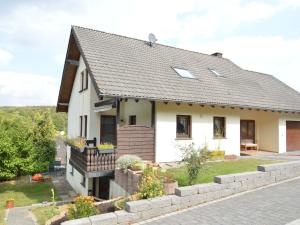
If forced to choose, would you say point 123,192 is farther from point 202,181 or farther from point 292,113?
point 292,113

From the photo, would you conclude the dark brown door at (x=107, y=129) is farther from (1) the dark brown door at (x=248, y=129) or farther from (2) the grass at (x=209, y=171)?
(1) the dark brown door at (x=248, y=129)

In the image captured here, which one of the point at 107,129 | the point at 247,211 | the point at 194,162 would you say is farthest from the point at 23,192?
the point at 247,211

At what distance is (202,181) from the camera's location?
9.80m

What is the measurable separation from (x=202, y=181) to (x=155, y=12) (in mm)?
6832

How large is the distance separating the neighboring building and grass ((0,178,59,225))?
1.77 meters

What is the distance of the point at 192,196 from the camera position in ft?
26.3

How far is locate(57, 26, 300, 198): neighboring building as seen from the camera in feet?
40.9

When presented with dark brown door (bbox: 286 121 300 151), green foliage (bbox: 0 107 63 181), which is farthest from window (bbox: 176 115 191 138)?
green foliage (bbox: 0 107 63 181)

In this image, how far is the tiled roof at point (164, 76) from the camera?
12859mm

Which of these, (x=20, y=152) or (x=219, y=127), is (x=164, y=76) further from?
(x=20, y=152)

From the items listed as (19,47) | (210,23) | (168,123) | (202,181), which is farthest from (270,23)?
(19,47)

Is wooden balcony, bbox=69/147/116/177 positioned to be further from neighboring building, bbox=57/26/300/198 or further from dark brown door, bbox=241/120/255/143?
dark brown door, bbox=241/120/255/143

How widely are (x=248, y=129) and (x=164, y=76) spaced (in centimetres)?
915

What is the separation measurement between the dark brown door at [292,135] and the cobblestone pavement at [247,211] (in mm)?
12204
